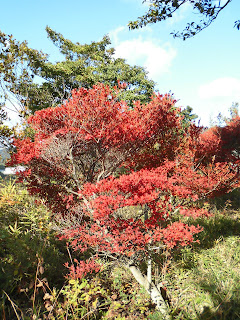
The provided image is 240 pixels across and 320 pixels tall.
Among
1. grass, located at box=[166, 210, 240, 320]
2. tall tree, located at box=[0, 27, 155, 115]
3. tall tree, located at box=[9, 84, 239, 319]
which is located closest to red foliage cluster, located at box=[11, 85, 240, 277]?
tall tree, located at box=[9, 84, 239, 319]

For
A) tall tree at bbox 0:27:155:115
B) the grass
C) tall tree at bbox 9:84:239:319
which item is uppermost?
tall tree at bbox 0:27:155:115

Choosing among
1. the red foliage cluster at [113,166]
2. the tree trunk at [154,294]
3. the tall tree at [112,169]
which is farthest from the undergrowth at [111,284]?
the red foliage cluster at [113,166]

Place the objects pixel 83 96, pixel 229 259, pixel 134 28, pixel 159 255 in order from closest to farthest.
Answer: pixel 134 28 < pixel 83 96 < pixel 229 259 < pixel 159 255

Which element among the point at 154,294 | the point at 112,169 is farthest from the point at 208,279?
the point at 112,169

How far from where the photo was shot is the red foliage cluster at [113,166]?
156 inches

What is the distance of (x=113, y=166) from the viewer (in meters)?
5.20

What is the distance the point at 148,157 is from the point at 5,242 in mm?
4330

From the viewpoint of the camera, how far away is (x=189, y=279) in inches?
185

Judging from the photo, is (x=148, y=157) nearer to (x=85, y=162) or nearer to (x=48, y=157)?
(x=85, y=162)

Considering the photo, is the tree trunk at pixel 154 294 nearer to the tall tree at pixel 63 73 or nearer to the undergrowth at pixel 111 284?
the undergrowth at pixel 111 284

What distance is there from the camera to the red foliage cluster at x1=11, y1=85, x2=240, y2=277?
396 cm

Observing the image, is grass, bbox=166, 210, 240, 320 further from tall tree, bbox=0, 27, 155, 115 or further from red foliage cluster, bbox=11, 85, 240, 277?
tall tree, bbox=0, 27, 155, 115

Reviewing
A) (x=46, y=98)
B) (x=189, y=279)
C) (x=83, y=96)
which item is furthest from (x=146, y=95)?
(x=189, y=279)

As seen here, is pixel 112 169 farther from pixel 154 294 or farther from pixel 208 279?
pixel 208 279
